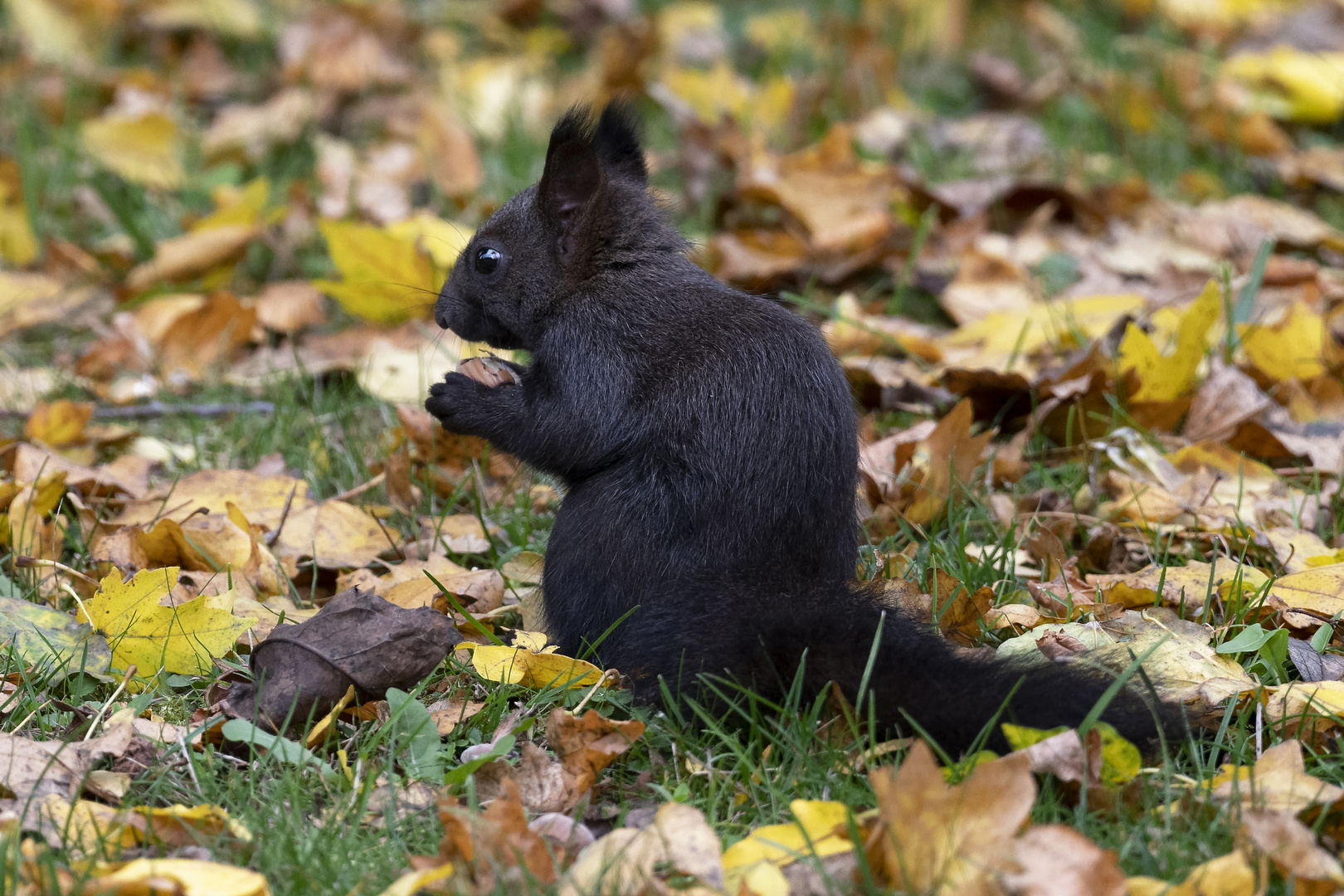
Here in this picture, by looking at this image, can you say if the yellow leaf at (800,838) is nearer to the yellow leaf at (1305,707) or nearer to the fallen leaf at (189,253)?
the yellow leaf at (1305,707)

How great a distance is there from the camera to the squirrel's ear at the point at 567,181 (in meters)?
2.29

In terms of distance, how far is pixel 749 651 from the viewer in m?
1.78

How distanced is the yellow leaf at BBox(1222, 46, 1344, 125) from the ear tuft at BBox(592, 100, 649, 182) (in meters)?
2.90

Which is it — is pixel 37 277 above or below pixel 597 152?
below

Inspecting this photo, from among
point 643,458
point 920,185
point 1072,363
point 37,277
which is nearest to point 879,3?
point 920,185

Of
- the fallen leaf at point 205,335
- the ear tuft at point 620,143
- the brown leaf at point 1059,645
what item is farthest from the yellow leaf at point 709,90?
the brown leaf at point 1059,645

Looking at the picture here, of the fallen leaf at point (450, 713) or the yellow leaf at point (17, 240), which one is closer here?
the fallen leaf at point (450, 713)

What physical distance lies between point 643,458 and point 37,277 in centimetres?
248

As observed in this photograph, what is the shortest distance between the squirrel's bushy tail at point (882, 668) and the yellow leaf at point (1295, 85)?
11.7 ft

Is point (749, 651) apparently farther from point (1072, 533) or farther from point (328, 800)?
point (1072, 533)

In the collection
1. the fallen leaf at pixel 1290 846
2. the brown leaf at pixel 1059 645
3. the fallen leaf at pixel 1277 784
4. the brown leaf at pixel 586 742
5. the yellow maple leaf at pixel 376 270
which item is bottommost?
the brown leaf at pixel 586 742

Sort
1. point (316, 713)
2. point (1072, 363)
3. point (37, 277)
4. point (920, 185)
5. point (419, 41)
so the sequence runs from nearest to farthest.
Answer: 1. point (316, 713)
2. point (1072, 363)
3. point (37, 277)
4. point (920, 185)
5. point (419, 41)

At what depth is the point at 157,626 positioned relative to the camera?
2020 millimetres

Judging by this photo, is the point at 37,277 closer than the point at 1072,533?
No
